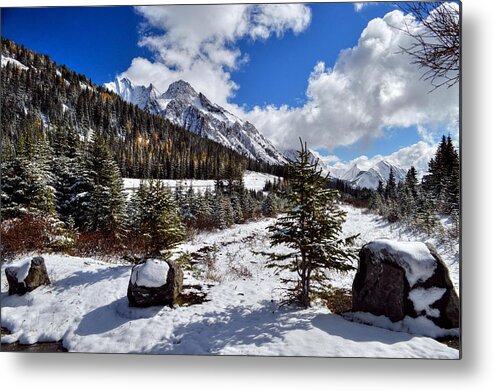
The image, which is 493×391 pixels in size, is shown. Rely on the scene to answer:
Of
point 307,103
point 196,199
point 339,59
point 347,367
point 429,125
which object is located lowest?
point 347,367

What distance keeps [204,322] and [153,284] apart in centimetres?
117

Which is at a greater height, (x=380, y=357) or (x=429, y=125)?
(x=429, y=125)

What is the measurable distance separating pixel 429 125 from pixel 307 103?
7.03 feet

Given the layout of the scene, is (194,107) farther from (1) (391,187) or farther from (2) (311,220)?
(1) (391,187)

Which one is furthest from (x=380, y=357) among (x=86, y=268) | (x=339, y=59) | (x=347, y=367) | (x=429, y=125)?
(x=86, y=268)

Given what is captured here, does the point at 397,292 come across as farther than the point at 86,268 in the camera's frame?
No

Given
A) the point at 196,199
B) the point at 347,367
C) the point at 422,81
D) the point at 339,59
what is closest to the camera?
the point at 347,367

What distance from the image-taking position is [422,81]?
4363 mm

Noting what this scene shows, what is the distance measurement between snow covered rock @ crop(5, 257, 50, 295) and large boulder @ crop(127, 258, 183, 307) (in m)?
1.78

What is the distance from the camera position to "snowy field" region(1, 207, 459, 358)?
376cm

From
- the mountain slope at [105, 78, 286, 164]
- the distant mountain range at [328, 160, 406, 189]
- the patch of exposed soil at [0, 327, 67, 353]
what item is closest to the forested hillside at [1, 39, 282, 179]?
the mountain slope at [105, 78, 286, 164]

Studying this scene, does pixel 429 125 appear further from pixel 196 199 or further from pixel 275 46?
pixel 196 199

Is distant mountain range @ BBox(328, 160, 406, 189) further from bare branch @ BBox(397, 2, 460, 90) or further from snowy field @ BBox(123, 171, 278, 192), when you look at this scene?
snowy field @ BBox(123, 171, 278, 192)

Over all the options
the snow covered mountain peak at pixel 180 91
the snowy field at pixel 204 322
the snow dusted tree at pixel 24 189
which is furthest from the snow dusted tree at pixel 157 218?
the snow covered mountain peak at pixel 180 91
